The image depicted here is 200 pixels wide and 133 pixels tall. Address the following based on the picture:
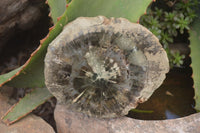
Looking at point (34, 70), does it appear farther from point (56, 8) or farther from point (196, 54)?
point (196, 54)

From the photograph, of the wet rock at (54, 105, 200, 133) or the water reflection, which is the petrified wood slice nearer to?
the wet rock at (54, 105, 200, 133)

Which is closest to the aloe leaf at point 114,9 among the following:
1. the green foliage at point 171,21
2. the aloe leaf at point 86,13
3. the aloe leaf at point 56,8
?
the aloe leaf at point 86,13

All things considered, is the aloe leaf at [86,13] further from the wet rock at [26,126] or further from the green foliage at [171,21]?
the green foliage at [171,21]

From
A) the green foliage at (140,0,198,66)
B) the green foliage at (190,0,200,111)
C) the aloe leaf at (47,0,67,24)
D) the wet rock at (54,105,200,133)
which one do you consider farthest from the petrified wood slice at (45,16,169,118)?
the green foliage at (140,0,198,66)

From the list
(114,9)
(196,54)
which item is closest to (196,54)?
(196,54)

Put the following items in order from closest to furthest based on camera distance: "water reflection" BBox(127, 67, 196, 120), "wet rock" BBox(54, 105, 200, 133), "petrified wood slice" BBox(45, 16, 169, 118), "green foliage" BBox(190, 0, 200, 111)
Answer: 1. "petrified wood slice" BBox(45, 16, 169, 118)
2. "wet rock" BBox(54, 105, 200, 133)
3. "green foliage" BBox(190, 0, 200, 111)
4. "water reflection" BBox(127, 67, 196, 120)

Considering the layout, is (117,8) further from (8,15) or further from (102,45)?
(8,15)

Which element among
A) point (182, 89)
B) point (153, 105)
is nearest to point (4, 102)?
point (153, 105)
